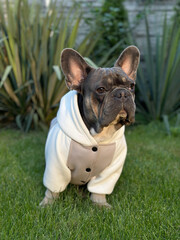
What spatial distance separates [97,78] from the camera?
2139 mm

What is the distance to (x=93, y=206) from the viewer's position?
7.79 feet

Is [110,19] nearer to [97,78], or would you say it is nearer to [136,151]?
[136,151]

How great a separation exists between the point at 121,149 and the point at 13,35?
313 cm

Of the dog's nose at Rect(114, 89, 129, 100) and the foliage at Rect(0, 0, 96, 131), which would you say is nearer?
the dog's nose at Rect(114, 89, 129, 100)

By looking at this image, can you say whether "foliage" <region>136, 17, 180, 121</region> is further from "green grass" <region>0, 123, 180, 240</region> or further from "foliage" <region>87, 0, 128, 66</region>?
"green grass" <region>0, 123, 180, 240</region>

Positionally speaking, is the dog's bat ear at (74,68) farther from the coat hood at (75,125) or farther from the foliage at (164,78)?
the foliage at (164,78)

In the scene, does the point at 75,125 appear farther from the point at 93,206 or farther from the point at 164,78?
the point at 164,78

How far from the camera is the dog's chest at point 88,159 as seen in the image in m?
2.24

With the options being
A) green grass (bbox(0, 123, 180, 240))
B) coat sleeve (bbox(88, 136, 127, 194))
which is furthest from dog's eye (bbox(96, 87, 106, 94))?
green grass (bbox(0, 123, 180, 240))

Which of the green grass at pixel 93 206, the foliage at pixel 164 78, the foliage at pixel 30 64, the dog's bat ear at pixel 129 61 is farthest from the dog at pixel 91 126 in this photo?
the foliage at pixel 164 78

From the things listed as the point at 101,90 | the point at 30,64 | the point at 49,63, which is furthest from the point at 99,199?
the point at 49,63

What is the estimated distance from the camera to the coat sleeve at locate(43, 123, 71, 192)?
2.25 metres

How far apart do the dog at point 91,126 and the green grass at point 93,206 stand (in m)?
0.19

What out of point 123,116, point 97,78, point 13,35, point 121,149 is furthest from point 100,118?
point 13,35
